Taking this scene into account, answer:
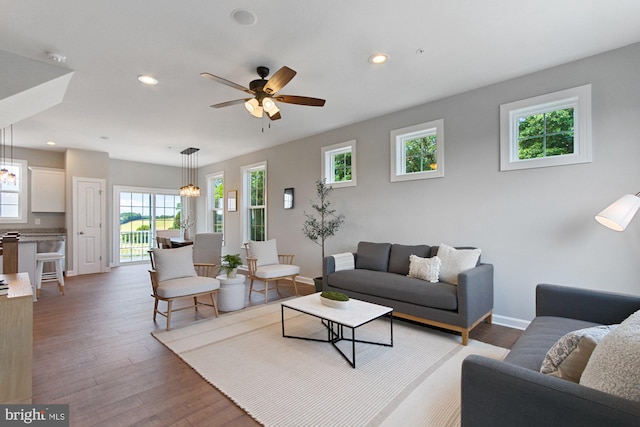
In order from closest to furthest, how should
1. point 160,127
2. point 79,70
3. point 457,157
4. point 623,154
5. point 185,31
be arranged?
1. point 185,31
2. point 623,154
3. point 79,70
4. point 457,157
5. point 160,127

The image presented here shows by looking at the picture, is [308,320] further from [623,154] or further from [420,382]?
[623,154]

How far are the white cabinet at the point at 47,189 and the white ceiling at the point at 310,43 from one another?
3.27 meters

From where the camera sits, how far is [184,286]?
3303 millimetres

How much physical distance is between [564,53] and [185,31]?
3.55 meters

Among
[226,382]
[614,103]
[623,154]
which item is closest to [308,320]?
[226,382]

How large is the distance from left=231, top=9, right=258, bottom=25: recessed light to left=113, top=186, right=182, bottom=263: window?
21.6ft

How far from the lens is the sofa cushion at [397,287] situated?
2.97m

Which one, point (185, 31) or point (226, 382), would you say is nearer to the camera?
point (226, 382)

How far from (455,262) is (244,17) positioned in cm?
314

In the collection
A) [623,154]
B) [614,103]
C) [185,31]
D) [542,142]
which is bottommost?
[623,154]

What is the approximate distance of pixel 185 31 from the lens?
2447 millimetres

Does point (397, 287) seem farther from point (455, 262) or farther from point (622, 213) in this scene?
point (622, 213)

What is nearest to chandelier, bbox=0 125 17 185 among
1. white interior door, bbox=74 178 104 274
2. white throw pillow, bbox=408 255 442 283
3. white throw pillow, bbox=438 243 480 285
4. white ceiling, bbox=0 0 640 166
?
white interior door, bbox=74 178 104 274

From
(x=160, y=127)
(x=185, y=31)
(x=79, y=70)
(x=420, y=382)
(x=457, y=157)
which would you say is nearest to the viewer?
(x=420, y=382)
